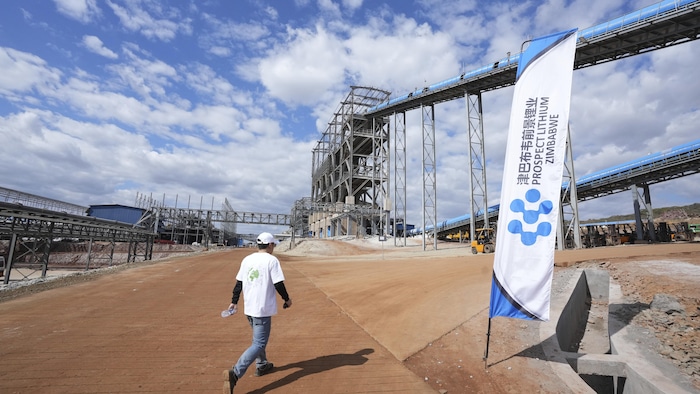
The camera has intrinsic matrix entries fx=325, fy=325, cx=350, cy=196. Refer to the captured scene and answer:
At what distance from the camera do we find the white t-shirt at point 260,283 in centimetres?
407

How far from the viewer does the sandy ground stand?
13.9ft

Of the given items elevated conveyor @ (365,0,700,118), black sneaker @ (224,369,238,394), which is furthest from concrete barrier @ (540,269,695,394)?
elevated conveyor @ (365,0,700,118)

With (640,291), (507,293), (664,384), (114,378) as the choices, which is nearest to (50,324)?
(114,378)

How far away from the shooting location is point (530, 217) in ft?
15.6

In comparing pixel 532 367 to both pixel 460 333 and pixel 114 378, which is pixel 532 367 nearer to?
pixel 460 333

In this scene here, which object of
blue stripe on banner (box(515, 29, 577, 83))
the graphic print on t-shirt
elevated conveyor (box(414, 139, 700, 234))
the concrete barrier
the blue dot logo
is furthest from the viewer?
elevated conveyor (box(414, 139, 700, 234))

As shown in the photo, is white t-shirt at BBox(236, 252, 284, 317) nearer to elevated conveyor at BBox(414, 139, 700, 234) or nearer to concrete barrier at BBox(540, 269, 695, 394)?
concrete barrier at BBox(540, 269, 695, 394)

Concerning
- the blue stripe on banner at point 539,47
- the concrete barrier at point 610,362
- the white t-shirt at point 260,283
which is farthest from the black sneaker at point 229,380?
the blue stripe on banner at point 539,47

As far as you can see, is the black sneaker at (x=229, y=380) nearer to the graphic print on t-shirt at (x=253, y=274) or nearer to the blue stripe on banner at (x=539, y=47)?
the graphic print on t-shirt at (x=253, y=274)

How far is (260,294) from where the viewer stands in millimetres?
4082

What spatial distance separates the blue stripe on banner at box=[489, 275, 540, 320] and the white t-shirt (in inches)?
123

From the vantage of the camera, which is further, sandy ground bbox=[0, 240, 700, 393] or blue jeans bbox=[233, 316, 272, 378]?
sandy ground bbox=[0, 240, 700, 393]

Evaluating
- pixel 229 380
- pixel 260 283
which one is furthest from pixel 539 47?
pixel 229 380

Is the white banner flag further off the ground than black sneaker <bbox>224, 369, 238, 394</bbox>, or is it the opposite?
the white banner flag
